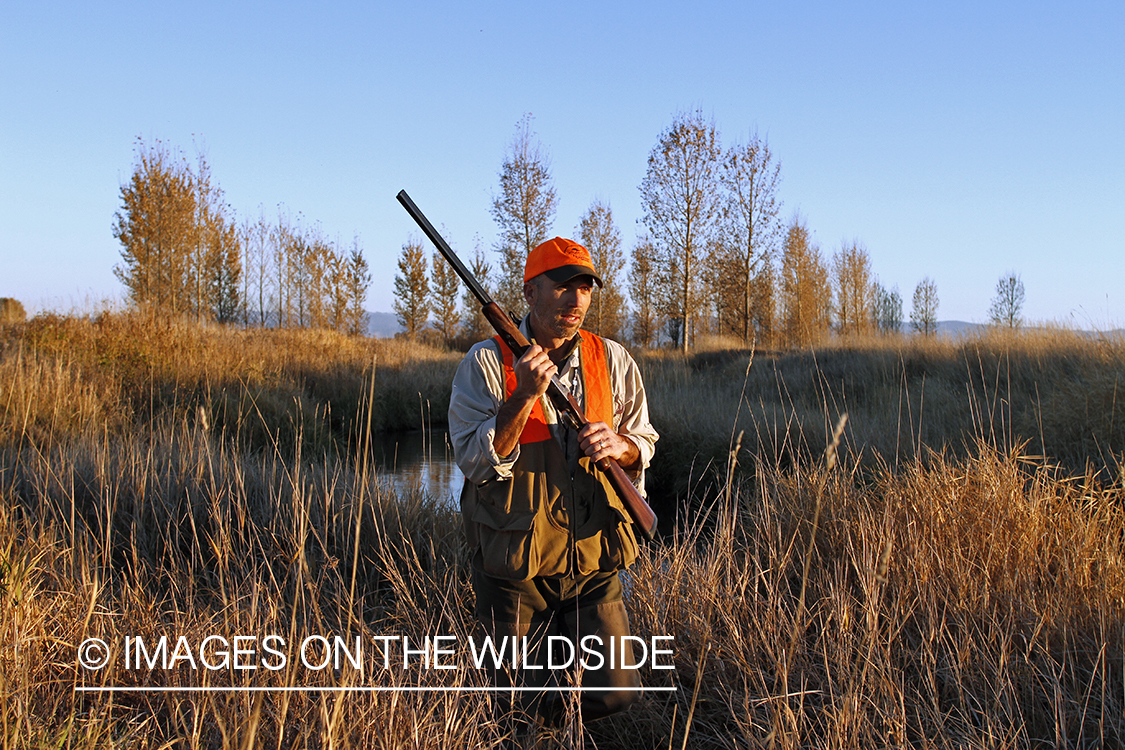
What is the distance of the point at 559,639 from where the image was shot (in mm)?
2664

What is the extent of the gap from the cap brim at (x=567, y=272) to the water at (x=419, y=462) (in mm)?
5010

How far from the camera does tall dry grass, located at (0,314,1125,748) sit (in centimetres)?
222

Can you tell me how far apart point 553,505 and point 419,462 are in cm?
907

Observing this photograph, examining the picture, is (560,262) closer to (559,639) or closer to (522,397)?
(522,397)

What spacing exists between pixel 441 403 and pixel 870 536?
13.6m

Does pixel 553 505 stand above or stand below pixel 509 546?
above

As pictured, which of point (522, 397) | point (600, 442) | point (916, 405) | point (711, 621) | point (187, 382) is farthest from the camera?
point (187, 382)

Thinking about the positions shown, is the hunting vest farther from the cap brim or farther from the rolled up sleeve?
the cap brim

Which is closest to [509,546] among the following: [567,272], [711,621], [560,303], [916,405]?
[560,303]

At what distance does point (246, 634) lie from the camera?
276 cm

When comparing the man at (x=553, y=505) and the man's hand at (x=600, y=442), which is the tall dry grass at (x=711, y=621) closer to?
the man at (x=553, y=505)

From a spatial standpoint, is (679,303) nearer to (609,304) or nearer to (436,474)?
(609,304)

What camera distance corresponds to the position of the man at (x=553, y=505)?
248 cm

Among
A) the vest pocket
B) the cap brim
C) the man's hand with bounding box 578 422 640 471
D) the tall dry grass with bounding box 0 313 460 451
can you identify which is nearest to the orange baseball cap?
the cap brim
